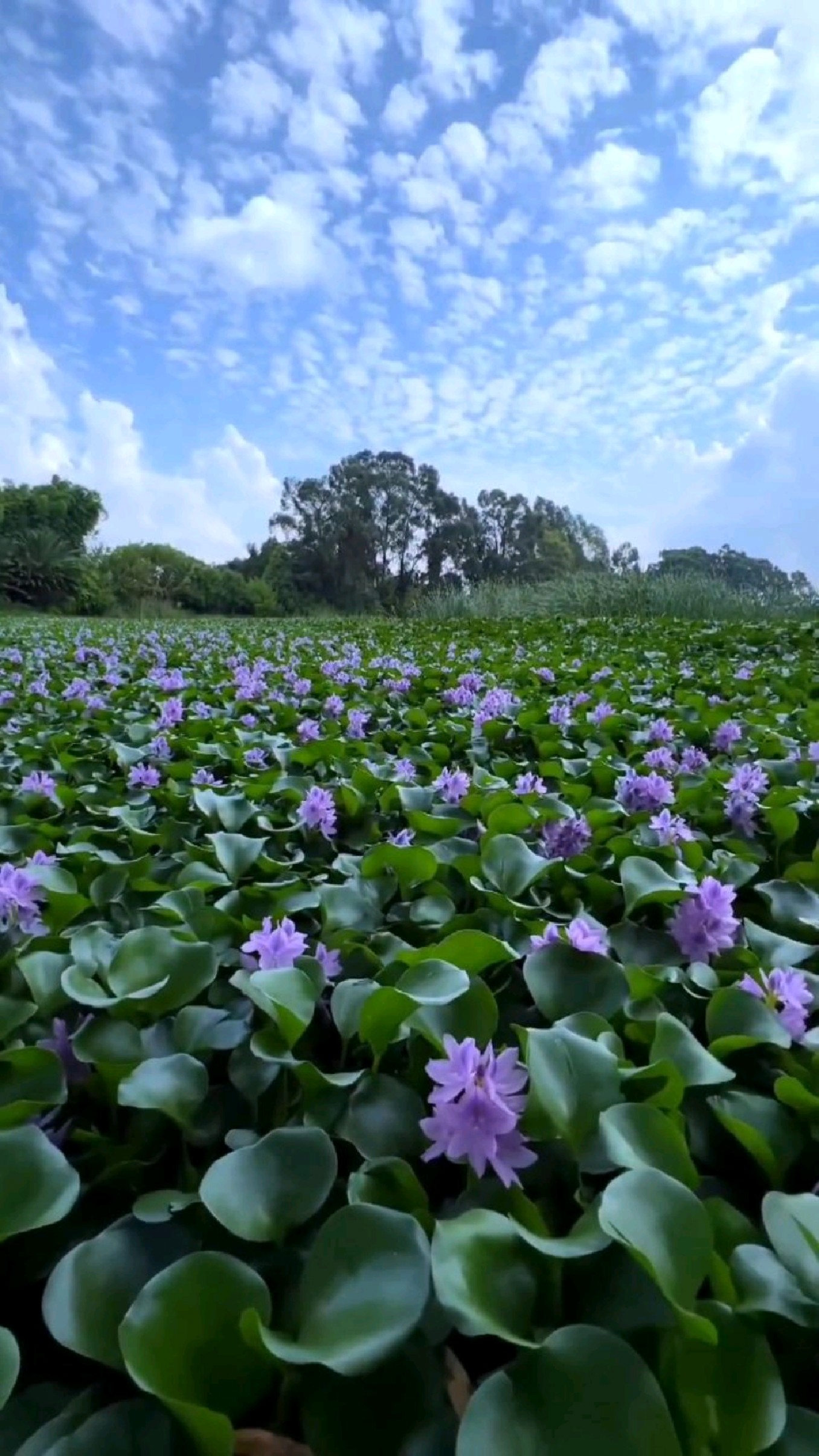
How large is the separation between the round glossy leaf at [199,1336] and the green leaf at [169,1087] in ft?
0.79

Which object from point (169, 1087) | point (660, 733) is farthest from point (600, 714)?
point (169, 1087)

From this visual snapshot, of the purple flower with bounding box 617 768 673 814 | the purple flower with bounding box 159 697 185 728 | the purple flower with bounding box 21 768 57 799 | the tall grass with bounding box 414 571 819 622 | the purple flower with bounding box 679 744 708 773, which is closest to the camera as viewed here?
the purple flower with bounding box 617 768 673 814

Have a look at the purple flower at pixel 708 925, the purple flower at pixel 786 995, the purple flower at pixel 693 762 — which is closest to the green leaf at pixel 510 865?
the purple flower at pixel 708 925

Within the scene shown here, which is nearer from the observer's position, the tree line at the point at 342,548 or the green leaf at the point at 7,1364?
the green leaf at the point at 7,1364

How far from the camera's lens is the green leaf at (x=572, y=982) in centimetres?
101

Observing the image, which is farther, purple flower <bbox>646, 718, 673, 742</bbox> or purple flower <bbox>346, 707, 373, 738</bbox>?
purple flower <bbox>346, 707, 373, 738</bbox>

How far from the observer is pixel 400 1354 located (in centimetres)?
59

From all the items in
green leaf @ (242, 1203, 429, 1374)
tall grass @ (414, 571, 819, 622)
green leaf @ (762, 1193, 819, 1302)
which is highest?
tall grass @ (414, 571, 819, 622)

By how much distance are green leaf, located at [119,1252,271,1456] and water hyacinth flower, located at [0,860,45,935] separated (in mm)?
757

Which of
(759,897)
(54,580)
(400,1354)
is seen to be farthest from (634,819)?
(54,580)

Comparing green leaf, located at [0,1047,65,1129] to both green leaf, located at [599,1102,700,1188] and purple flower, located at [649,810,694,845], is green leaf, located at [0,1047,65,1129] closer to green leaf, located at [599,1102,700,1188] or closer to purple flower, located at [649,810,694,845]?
green leaf, located at [599,1102,700,1188]

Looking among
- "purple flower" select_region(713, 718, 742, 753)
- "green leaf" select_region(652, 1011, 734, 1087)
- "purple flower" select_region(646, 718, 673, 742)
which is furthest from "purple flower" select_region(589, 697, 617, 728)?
"green leaf" select_region(652, 1011, 734, 1087)

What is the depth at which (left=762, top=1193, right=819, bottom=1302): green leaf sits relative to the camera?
632 mm

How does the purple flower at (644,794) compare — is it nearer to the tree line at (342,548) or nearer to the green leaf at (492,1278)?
the green leaf at (492,1278)
